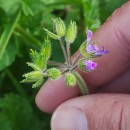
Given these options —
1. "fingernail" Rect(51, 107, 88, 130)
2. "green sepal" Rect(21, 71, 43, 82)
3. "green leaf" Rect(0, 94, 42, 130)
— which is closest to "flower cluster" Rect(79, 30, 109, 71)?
"green sepal" Rect(21, 71, 43, 82)

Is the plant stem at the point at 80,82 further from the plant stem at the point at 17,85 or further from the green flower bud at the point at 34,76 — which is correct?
the plant stem at the point at 17,85

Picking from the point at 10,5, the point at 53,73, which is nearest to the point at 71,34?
the point at 53,73

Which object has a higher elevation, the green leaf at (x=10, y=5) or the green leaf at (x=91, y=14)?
the green leaf at (x=10, y=5)

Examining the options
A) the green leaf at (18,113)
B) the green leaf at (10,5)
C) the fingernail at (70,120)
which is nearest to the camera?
the fingernail at (70,120)

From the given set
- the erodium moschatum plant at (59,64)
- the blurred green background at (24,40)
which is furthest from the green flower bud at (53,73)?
the blurred green background at (24,40)

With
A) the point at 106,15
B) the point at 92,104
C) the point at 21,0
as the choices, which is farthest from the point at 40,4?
the point at 92,104

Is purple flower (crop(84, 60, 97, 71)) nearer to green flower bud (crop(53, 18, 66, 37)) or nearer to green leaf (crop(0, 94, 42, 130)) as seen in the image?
green flower bud (crop(53, 18, 66, 37))

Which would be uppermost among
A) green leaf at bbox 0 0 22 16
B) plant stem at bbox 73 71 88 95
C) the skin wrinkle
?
green leaf at bbox 0 0 22 16
